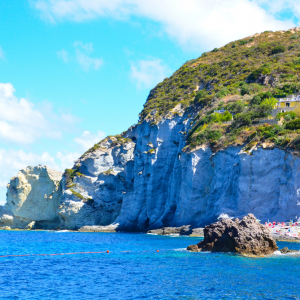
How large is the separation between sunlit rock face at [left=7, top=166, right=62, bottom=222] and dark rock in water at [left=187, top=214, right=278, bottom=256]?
191ft

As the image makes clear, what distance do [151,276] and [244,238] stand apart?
32.5 feet

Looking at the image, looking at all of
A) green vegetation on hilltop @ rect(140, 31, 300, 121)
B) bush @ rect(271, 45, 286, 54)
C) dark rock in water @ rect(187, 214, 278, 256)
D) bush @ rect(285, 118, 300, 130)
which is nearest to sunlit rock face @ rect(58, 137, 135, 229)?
green vegetation on hilltop @ rect(140, 31, 300, 121)

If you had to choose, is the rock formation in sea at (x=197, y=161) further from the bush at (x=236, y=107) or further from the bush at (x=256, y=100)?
the bush at (x=236, y=107)

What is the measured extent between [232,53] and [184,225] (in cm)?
5730

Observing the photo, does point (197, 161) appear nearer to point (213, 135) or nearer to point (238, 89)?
point (213, 135)

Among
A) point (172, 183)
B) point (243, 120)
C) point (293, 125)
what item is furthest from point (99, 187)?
point (293, 125)

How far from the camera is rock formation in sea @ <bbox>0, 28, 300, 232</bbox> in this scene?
45625mm

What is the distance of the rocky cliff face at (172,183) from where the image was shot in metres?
44.7

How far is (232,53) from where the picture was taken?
318ft

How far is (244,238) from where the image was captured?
29.7 m

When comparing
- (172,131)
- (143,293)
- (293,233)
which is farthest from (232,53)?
(143,293)

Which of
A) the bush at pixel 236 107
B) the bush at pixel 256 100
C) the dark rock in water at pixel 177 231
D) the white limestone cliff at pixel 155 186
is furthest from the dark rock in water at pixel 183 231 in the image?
the bush at pixel 256 100

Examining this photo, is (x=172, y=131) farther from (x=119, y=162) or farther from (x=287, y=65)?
(x=287, y=65)

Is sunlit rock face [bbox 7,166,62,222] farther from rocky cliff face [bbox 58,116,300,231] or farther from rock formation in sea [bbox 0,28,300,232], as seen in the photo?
rocky cliff face [bbox 58,116,300,231]
